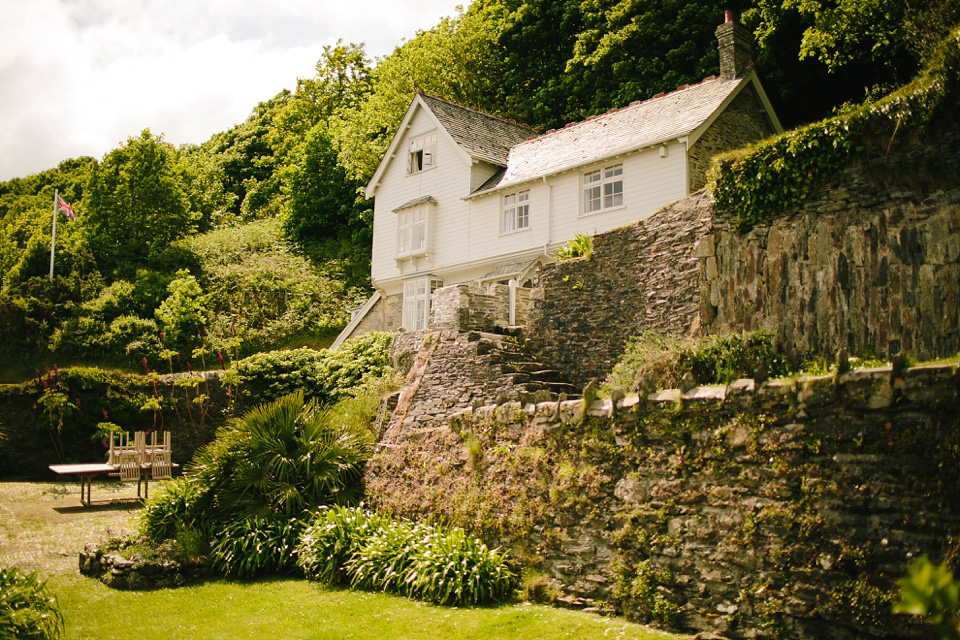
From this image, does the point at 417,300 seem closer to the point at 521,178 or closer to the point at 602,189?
the point at 521,178

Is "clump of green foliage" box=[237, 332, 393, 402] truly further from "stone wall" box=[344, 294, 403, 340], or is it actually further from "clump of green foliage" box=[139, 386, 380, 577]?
"clump of green foliage" box=[139, 386, 380, 577]

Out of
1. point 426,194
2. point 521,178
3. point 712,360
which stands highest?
point 426,194

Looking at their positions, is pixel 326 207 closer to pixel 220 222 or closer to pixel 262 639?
pixel 220 222

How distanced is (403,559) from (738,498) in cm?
496

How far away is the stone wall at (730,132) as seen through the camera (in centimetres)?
1814

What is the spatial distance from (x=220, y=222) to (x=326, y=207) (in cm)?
897

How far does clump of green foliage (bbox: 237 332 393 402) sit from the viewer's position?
20062 mm

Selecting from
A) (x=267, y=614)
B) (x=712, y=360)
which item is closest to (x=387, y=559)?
(x=267, y=614)

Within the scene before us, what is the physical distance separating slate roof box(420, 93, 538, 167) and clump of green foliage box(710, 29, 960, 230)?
12871mm

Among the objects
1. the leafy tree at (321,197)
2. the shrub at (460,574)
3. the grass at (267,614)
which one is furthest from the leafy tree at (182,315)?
the shrub at (460,574)

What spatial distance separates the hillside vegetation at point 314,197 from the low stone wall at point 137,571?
1355 centimetres

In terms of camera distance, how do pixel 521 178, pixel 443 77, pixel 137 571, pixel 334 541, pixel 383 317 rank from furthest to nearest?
pixel 443 77 < pixel 383 317 < pixel 521 178 < pixel 334 541 < pixel 137 571

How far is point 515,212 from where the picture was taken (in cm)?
2231

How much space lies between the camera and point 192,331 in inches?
1042
